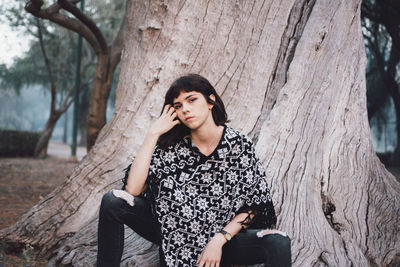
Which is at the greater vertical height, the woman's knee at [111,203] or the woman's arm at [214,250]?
the woman's knee at [111,203]

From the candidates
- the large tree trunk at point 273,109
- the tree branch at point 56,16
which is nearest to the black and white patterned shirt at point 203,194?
the large tree trunk at point 273,109

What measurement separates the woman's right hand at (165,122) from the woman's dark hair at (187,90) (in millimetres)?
43

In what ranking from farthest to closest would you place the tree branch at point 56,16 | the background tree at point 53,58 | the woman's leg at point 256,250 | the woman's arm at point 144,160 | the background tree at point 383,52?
1. the background tree at point 53,58
2. the background tree at point 383,52
3. the tree branch at point 56,16
4. the woman's arm at point 144,160
5. the woman's leg at point 256,250

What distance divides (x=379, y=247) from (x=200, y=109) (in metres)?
2.00

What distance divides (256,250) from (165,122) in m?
0.98

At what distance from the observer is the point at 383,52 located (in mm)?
13805

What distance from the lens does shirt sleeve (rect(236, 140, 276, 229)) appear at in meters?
2.40

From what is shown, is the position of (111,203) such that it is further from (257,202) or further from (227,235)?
(257,202)

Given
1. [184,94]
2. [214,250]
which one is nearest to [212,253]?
[214,250]

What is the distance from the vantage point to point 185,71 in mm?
3783

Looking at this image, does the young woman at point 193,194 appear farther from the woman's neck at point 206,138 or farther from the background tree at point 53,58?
the background tree at point 53,58

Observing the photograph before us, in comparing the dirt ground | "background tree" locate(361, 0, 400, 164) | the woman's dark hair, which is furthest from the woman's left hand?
"background tree" locate(361, 0, 400, 164)

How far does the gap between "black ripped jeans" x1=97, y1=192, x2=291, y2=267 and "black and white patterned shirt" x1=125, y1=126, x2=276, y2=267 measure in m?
0.11

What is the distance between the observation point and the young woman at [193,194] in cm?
237
